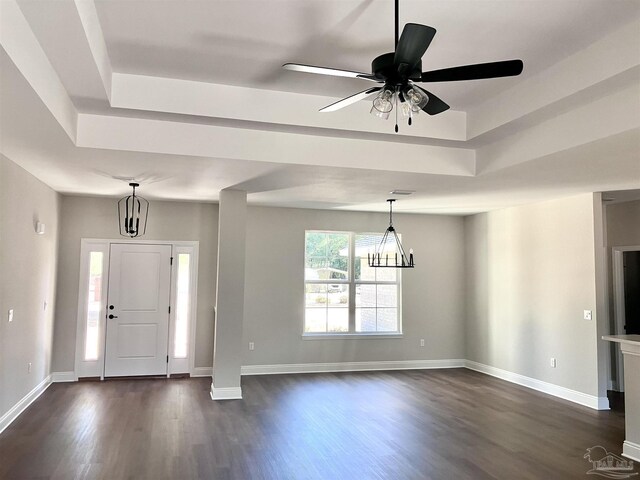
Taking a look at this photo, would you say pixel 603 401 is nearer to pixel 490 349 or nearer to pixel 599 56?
pixel 490 349

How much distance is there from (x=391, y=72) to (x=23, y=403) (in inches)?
198

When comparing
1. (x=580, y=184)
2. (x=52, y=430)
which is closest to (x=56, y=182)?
(x=52, y=430)

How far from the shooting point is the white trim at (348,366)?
273 inches

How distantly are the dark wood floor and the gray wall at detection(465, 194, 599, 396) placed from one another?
A: 1.70 ft

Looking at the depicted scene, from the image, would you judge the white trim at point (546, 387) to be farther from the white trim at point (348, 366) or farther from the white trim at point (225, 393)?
the white trim at point (225, 393)

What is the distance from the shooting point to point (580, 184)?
16.3ft

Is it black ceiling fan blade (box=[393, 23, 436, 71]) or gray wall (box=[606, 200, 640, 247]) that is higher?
black ceiling fan blade (box=[393, 23, 436, 71])

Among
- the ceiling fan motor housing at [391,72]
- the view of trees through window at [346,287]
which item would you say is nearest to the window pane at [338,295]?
the view of trees through window at [346,287]

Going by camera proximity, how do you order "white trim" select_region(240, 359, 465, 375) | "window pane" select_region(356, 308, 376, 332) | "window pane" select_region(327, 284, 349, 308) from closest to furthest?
"white trim" select_region(240, 359, 465, 375), "window pane" select_region(327, 284, 349, 308), "window pane" select_region(356, 308, 376, 332)

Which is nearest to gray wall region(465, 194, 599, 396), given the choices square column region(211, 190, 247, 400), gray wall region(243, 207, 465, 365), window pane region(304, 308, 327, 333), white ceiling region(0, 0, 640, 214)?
gray wall region(243, 207, 465, 365)

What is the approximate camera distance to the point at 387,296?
7707mm

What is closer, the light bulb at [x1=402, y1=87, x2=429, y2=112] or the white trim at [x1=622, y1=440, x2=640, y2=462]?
the light bulb at [x1=402, y1=87, x2=429, y2=112]

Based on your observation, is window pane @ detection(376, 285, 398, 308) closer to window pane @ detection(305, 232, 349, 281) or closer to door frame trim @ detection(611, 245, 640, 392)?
window pane @ detection(305, 232, 349, 281)

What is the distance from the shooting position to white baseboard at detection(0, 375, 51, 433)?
172 inches
